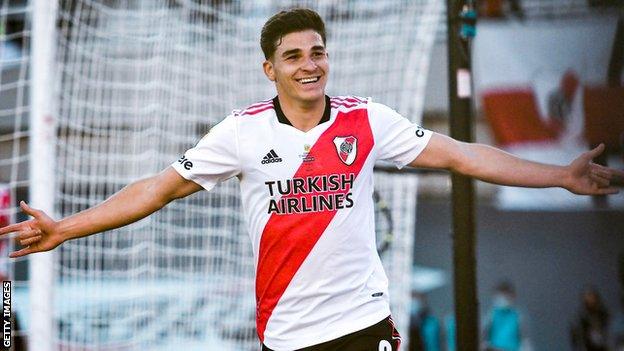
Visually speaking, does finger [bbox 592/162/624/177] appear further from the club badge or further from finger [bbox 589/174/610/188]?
the club badge

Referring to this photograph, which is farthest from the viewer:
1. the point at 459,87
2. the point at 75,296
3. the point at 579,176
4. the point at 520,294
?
the point at 520,294

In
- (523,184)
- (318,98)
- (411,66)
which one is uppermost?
(411,66)

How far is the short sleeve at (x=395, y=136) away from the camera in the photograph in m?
3.65

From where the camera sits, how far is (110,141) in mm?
7320

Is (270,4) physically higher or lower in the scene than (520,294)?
higher

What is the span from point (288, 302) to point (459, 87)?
165 centimetres

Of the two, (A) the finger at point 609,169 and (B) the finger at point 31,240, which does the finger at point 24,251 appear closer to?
(B) the finger at point 31,240

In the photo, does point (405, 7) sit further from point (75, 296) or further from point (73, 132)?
point (75, 296)

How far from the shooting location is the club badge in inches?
140

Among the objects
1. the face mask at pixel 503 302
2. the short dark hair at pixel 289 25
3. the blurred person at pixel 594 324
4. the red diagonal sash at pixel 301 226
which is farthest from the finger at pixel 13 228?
the blurred person at pixel 594 324

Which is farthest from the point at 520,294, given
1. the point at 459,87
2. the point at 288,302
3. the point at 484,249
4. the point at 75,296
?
the point at 288,302

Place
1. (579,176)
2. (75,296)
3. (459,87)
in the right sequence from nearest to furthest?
1. (579,176)
2. (459,87)
3. (75,296)

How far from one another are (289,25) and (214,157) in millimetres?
605

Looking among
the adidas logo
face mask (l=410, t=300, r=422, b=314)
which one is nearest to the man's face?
the adidas logo
